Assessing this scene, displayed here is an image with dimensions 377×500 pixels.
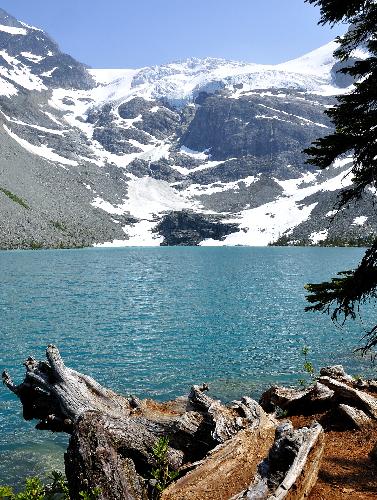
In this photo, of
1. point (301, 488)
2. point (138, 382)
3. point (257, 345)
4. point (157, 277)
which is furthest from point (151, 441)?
point (157, 277)

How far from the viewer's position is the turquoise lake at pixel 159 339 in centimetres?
2896

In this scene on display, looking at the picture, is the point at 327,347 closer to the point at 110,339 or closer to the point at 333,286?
the point at 110,339

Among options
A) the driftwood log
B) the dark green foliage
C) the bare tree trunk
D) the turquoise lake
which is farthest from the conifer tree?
the turquoise lake

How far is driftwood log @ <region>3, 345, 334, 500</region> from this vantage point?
9.45 metres

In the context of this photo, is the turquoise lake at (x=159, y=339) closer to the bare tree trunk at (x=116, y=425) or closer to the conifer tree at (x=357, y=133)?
the bare tree trunk at (x=116, y=425)

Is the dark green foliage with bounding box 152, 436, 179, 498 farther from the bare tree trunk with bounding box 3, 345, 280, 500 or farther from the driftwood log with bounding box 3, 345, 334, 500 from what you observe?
the bare tree trunk with bounding box 3, 345, 280, 500

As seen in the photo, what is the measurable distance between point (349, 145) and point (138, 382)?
83.2ft

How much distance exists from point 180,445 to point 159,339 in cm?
3371

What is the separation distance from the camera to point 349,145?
11.8 meters

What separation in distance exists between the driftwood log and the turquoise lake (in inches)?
249

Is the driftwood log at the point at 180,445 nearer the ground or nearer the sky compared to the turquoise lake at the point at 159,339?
nearer the sky

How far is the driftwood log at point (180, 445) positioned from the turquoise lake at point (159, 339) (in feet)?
20.7

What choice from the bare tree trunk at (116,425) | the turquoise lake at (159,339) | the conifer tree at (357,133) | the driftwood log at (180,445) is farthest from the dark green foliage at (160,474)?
the turquoise lake at (159,339)

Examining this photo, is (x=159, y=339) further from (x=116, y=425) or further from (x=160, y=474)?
(x=160, y=474)
